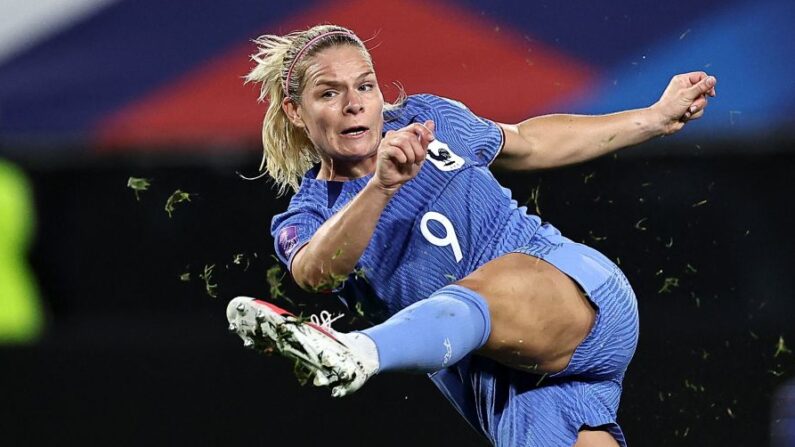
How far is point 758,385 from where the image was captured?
15.8 ft

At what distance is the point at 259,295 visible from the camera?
5137 mm

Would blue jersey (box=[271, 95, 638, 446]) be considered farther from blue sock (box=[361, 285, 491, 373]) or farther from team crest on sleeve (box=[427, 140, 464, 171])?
blue sock (box=[361, 285, 491, 373])

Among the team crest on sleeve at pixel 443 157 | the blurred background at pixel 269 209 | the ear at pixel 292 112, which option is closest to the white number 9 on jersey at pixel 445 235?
the team crest on sleeve at pixel 443 157

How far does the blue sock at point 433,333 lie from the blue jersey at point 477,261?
1.19 feet

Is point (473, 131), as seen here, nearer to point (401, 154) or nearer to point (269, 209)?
Answer: point (401, 154)

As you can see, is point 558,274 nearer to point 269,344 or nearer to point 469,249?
point 469,249

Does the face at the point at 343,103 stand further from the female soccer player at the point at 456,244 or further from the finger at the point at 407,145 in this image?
the finger at the point at 407,145

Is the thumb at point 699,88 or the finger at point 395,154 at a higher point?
the thumb at point 699,88

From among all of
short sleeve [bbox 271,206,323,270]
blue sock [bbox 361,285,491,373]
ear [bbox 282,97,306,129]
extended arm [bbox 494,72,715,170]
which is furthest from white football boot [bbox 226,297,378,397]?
extended arm [bbox 494,72,715,170]

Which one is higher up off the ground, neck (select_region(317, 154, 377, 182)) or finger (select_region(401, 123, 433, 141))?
finger (select_region(401, 123, 433, 141))

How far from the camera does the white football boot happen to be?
269cm

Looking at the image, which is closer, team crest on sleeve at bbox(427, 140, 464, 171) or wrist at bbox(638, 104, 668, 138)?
team crest on sleeve at bbox(427, 140, 464, 171)

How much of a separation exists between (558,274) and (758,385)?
1.89 meters

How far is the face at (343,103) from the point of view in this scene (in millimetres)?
3375
